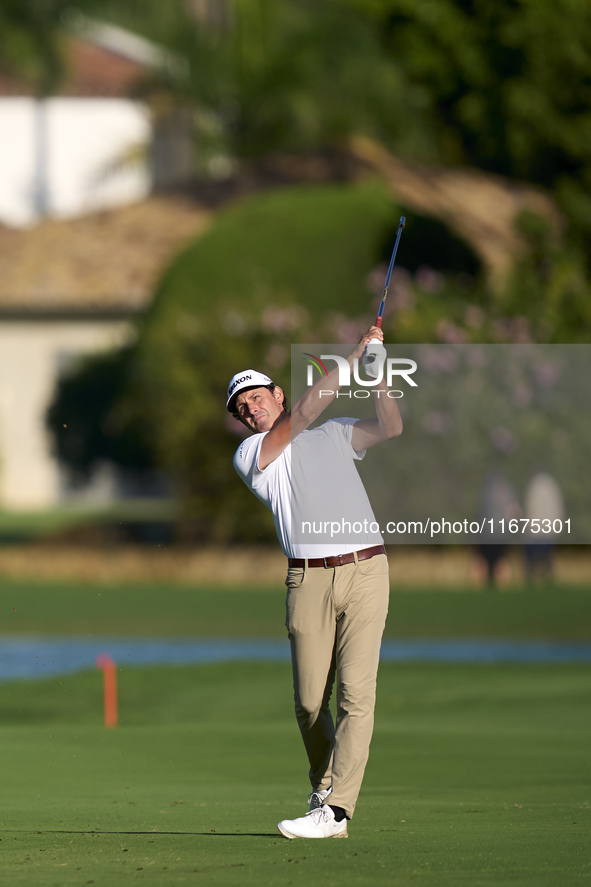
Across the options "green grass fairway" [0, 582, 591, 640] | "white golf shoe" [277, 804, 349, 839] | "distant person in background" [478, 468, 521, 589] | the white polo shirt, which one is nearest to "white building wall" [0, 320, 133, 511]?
"green grass fairway" [0, 582, 591, 640]

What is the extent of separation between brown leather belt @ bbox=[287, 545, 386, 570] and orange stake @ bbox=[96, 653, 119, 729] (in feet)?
17.5

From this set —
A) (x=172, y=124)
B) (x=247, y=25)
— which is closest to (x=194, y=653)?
(x=247, y=25)

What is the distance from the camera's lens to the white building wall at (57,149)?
55219 millimetres

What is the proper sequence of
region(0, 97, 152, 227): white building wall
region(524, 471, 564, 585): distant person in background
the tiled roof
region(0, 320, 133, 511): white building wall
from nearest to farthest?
1. region(524, 471, 564, 585): distant person in background
2. the tiled roof
3. region(0, 320, 133, 511): white building wall
4. region(0, 97, 152, 227): white building wall

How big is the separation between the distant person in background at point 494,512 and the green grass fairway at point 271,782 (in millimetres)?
5606

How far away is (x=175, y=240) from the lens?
41.7 meters

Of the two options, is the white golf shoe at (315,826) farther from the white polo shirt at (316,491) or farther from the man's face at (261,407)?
the man's face at (261,407)

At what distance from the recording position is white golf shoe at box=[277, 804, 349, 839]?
272 inches

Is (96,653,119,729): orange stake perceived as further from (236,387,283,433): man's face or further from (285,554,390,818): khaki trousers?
(285,554,390,818): khaki trousers

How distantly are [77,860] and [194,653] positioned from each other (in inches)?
442

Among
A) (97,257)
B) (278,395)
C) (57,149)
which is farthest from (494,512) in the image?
(57,149)

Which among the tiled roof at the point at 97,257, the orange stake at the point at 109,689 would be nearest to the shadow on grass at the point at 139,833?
the orange stake at the point at 109,689

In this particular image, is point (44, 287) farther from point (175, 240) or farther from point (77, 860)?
point (77, 860)

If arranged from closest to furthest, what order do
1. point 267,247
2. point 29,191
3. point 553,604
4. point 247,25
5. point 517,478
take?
point 553,604 → point 517,478 → point 267,247 → point 247,25 → point 29,191
